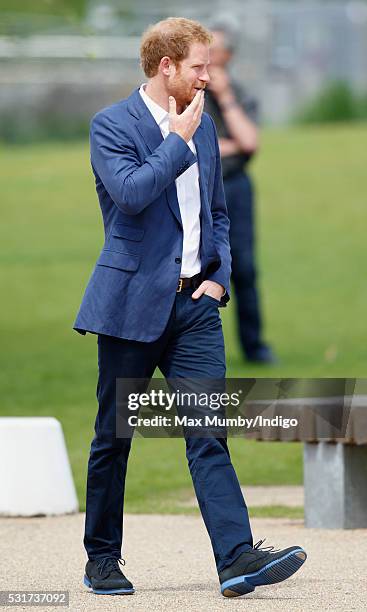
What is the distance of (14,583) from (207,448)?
96 cm

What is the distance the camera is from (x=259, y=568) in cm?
536

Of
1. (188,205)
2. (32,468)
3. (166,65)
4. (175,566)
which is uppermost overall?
(166,65)

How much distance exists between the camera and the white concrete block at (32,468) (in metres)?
7.63

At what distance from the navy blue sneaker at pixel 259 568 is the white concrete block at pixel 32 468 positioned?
2.39 m

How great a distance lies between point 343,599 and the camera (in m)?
5.48

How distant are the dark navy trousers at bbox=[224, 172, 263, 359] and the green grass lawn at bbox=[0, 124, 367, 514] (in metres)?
0.33

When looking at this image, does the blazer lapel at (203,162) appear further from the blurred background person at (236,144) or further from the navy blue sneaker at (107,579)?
the blurred background person at (236,144)

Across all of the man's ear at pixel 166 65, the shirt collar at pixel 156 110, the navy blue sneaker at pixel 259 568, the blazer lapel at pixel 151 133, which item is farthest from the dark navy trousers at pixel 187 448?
the man's ear at pixel 166 65

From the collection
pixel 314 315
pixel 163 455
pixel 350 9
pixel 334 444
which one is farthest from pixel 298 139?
pixel 334 444

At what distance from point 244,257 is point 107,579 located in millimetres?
7236

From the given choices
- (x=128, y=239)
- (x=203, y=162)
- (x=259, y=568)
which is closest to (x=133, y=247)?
(x=128, y=239)

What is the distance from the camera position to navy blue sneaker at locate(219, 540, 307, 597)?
5359 millimetres

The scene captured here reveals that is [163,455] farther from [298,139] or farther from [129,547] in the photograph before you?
[298,139]

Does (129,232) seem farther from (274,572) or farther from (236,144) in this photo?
(236,144)
